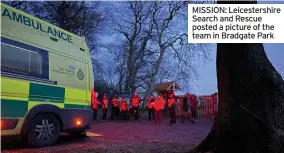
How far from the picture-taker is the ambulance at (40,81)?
6.29m

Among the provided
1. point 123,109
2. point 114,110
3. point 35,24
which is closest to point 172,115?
point 123,109

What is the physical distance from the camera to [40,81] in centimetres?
696

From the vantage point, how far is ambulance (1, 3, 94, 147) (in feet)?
20.6

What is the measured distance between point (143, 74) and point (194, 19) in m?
33.7

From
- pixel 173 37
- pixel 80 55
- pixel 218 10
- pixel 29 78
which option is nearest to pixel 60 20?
pixel 173 37

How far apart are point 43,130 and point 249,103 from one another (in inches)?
169

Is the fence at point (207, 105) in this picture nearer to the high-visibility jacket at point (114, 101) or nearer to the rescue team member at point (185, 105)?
the rescue team member at point (185, 105)

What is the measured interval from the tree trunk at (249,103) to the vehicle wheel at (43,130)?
12.0ft

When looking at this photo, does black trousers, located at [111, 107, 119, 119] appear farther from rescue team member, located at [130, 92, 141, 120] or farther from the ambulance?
the ambulance

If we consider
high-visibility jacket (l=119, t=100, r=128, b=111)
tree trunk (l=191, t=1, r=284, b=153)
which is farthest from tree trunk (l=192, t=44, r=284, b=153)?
high-visibility jacket (l=119, t=100, r=128, b=111)

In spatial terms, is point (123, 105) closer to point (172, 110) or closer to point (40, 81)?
point (172, 110)

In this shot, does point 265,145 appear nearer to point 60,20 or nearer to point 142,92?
point 60,20

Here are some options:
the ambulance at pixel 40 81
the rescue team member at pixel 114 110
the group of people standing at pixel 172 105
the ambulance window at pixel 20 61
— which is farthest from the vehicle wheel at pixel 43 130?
the rescue team member at pixel 114 110

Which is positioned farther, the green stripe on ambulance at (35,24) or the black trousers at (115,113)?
the black trousers at (115,113)
